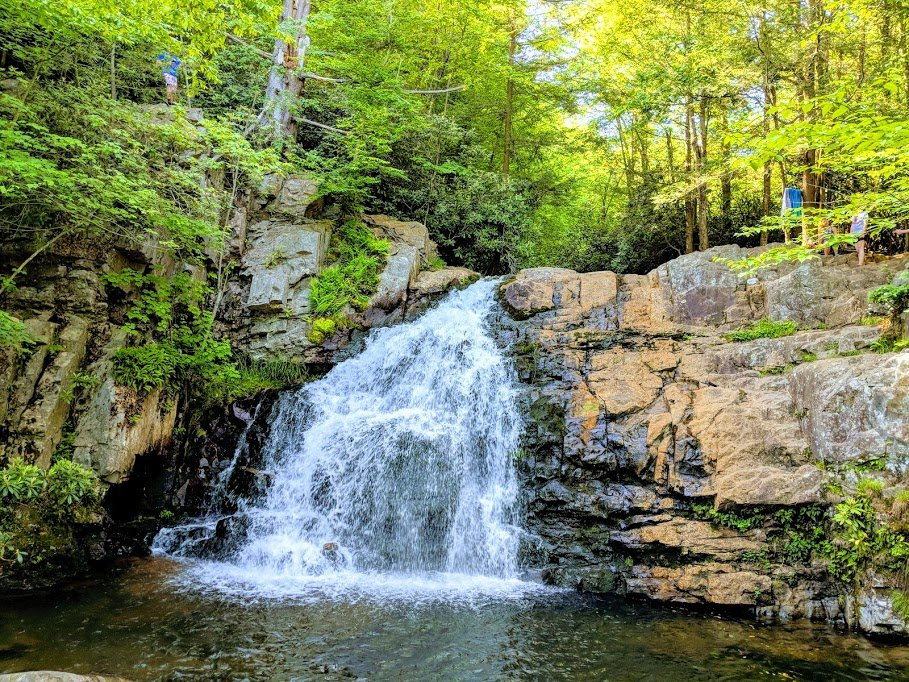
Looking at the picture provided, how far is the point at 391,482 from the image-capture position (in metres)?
8.71

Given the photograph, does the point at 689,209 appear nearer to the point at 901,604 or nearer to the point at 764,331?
the point at 764,331

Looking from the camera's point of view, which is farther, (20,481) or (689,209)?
(689,209)

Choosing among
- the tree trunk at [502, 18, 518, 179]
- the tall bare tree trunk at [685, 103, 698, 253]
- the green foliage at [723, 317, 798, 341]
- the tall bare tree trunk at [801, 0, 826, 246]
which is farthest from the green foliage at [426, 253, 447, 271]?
the tall bare tree trunk at [801, 0, 826, 246]

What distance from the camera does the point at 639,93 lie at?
12055mm

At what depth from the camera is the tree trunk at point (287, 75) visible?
12.5m

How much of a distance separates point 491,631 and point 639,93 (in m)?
11.7

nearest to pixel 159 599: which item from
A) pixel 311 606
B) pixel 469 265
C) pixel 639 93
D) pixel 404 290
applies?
pixel 311 606

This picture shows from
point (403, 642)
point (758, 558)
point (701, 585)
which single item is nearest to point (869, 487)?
point (758, 558)

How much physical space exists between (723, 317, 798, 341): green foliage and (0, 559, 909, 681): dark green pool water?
4901 mm

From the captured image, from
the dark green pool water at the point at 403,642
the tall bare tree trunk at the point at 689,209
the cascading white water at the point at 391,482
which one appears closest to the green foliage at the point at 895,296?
the dark green pool water at the point at 403,642

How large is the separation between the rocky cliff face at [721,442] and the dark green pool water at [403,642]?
0.70 metres

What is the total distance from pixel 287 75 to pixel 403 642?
14.0 meters

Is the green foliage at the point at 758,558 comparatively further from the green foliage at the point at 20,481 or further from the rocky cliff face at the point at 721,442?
the green foliage at the point at 20,481

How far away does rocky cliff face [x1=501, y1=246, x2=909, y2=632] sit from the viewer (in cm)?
672
